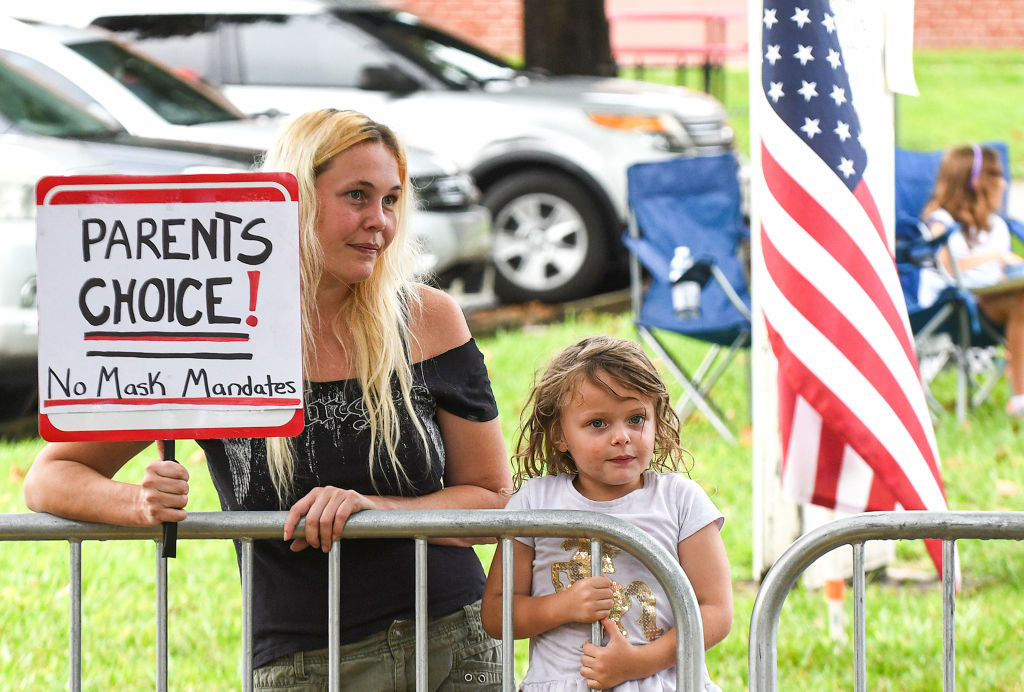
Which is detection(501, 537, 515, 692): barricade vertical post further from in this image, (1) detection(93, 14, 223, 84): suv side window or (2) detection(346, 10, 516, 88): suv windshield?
(2) detection(346, 10, 516, 88): suv windshield

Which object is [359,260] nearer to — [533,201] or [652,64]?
[533,201]

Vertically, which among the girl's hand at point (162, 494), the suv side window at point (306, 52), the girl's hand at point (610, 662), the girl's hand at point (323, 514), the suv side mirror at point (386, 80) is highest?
the suv side window at point (306, 52)

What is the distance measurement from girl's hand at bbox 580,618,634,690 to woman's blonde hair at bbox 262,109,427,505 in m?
0.48

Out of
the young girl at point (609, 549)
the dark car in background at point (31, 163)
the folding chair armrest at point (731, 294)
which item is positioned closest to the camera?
the young girl at point (609, 549)

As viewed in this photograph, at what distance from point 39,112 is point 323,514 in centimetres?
580

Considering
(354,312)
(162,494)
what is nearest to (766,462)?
(354,312)

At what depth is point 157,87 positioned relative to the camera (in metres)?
8.45

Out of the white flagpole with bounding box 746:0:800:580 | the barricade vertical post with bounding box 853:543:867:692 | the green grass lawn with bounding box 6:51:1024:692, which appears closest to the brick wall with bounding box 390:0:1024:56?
the green grass lawn with bounding box 6:51:1024:692

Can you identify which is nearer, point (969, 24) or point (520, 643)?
point (520, 643)

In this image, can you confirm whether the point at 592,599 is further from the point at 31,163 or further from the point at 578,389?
the point at 31,163

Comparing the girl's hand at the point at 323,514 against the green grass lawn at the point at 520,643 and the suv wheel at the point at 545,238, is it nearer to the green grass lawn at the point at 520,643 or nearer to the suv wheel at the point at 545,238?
the green grass lawn at the point at 520,643

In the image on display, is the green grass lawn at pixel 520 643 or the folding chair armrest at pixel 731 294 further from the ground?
the folding chair armrest at pixel 731 294

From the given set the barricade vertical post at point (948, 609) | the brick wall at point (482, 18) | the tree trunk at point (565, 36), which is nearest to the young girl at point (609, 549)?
the barricade vertical post at point (948, 609)

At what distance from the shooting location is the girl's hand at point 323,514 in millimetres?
2414
